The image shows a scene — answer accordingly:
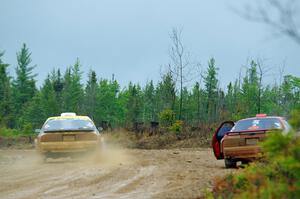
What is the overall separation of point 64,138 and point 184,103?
59.5m

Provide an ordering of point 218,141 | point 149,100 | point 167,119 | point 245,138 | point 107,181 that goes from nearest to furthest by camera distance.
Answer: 1. point 107,181
2. point 245,138
3. point 218,141
4. point 167,119
5. point 149,100

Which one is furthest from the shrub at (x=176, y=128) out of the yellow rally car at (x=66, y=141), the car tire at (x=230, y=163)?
the car tire at (x=230, y=163)

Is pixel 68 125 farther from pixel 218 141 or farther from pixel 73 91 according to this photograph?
pixel 73 91

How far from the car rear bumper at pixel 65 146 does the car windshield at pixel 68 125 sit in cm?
53

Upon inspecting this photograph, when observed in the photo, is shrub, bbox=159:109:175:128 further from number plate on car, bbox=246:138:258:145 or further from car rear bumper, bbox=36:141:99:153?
number plate on car, bbox=246:138:258:145

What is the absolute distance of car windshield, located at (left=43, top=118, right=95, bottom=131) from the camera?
64.7 ft

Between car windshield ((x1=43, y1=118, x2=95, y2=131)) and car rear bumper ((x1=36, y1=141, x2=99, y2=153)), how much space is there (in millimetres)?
534

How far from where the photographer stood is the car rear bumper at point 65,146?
63.0 feet

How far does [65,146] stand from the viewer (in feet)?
63.0

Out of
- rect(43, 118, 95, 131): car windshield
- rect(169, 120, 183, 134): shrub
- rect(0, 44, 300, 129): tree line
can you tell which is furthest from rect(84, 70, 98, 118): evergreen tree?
rect(43, 118, 95, 131): car windshield

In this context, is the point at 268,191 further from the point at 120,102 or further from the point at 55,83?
the point at 120,102

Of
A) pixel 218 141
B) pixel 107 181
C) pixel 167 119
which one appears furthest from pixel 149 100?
pixel 107 181

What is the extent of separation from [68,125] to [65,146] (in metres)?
1.23

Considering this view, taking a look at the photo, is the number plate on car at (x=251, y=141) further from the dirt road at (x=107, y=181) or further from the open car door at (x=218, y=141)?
the open car door at (x=218, y=141)
